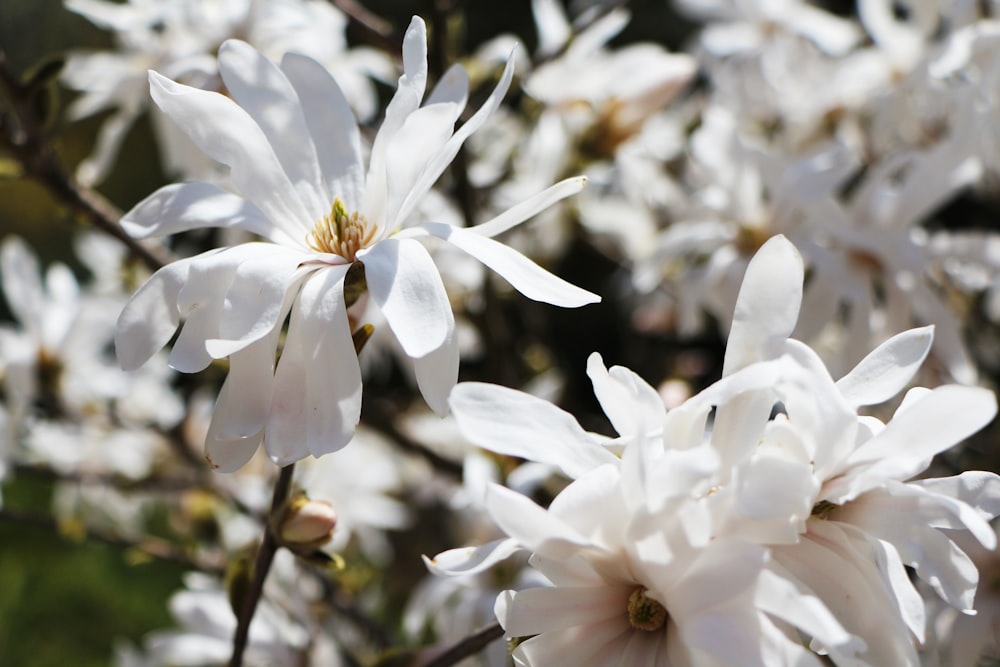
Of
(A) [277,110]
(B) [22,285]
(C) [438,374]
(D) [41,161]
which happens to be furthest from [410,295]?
(B) [22,285]

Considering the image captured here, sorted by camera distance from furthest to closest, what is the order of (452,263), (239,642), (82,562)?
1. (82,562)
2. (452,263)
3. (239,642)

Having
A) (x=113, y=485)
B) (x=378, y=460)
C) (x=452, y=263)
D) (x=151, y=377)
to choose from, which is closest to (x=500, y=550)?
(x=452, y=263)

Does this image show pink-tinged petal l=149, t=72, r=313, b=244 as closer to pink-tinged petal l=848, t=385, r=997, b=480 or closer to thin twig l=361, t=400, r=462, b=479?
pink-tinged petal l=848, t=385, r=997, b=480

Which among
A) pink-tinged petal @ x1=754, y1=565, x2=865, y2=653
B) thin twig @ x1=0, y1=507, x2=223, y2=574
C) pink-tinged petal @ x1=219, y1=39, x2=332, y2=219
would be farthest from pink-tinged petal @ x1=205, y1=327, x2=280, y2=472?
thin twig @ x1=0, y1=507, x2=223, y2=574

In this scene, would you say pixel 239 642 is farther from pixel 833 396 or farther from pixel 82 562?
pixel 82 562

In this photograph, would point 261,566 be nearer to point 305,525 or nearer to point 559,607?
point 305,525

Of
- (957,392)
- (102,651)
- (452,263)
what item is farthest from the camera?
(102,651)

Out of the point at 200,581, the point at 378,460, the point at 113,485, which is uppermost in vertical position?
the point at 200,581
